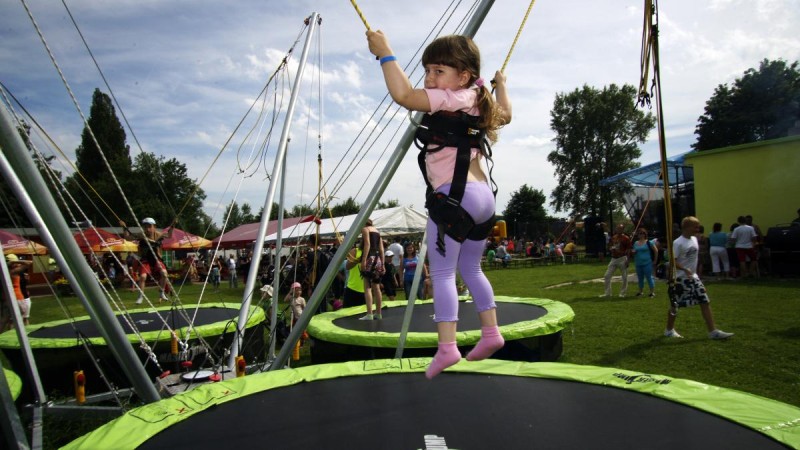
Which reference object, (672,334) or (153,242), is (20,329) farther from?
(672,334)

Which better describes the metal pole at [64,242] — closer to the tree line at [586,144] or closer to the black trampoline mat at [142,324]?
the black trampoline mat at [142,324]

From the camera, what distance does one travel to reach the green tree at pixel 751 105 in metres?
21.2

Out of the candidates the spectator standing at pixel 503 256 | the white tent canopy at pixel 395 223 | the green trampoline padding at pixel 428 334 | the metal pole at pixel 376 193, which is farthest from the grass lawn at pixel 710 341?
Result: the spectator standing at pixel 503 256

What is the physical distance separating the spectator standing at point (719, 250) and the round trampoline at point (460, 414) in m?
7.41

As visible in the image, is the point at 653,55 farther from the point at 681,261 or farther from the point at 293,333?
the point at 681,261

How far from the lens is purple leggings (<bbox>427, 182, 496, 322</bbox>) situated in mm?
1373

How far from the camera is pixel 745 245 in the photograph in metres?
8.09

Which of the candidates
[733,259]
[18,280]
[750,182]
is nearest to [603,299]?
[733,259]

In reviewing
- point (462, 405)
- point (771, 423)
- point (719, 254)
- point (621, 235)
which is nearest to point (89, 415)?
point (462, 405)

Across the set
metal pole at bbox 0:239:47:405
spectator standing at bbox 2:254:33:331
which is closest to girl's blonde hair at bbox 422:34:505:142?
metal pole at bbox 0:239:47:405

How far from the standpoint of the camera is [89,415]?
118 inches

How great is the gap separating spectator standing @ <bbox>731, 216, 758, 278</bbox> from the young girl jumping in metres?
8.61

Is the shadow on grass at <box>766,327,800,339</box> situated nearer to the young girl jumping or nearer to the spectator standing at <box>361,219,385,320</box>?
the spectator standing at <box>361,219,385,320</box>

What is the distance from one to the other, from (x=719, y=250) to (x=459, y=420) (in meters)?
8.55
